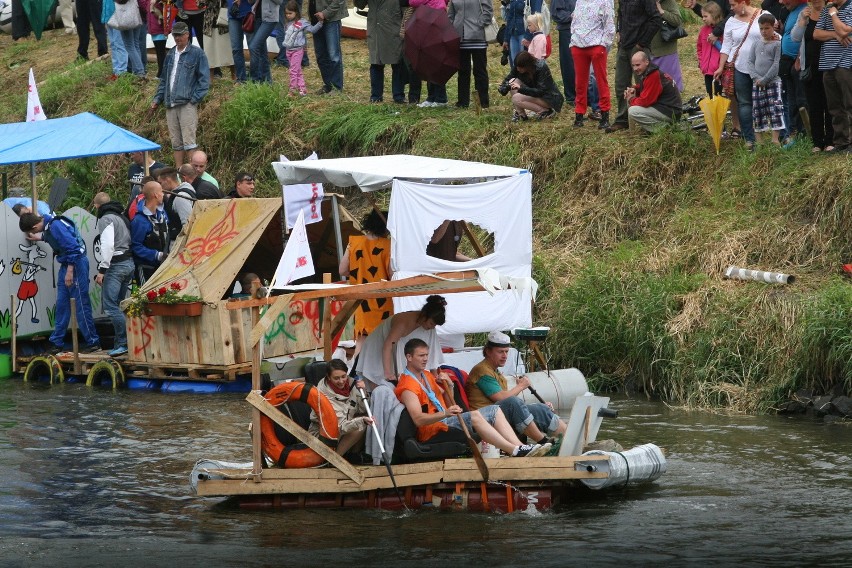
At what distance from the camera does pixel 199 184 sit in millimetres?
18250

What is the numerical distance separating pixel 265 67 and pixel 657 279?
10.0 metres

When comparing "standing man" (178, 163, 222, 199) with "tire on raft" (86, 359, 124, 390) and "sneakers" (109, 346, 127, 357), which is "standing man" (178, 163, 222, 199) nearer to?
"sneakers" (109, 346, 127, 357)

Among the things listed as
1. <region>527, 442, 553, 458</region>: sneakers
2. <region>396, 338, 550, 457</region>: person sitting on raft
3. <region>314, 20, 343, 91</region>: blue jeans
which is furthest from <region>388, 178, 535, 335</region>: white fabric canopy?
<region>314, 20, 343, 91</region>: blue jeans

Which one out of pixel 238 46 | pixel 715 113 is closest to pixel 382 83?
pixel 238 46

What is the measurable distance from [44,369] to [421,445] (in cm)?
789

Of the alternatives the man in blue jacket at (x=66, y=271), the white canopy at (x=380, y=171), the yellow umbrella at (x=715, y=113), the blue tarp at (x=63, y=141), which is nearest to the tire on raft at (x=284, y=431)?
the white canopy at (x=380, y=171)

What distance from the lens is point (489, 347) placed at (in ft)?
40.3

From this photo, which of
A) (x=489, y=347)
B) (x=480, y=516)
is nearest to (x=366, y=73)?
(x=489, y=347)

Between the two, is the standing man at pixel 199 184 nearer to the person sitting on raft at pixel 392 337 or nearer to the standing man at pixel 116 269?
the standing man at pixel 116 269

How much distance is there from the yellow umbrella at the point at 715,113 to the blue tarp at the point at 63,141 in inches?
295

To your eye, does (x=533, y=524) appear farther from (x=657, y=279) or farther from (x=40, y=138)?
(x=40, y=138)

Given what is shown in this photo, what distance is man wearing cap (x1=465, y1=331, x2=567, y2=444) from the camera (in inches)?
470

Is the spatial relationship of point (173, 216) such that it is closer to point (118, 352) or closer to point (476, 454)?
point (118, 352)

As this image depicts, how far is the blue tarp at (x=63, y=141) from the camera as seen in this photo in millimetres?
17938
